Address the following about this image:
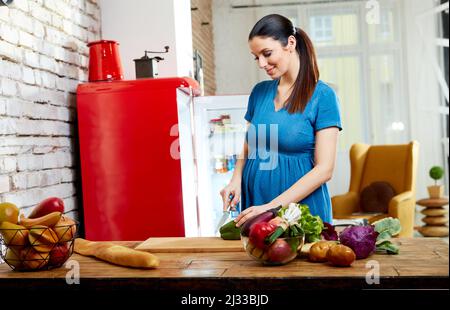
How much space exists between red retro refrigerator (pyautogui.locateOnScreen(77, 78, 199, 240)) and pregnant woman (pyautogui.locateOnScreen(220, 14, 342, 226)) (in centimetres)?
73

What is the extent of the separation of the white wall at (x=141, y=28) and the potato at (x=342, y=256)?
7.22 feet

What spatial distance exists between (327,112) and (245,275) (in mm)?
896

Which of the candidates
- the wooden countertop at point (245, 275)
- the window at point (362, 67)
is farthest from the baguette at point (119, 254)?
the window at point (362, 67)

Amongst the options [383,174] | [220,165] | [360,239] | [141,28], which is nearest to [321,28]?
[383,174]

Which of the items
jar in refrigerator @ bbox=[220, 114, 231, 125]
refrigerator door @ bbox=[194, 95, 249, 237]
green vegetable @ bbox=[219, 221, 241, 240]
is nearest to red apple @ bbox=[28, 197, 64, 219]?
green vegetable @ bbox=[219, 221, 241, 240]

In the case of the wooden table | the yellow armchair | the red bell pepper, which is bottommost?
the wooden table

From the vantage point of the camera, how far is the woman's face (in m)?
2.04

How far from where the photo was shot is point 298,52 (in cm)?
212

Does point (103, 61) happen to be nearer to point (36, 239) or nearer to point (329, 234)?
point (36, 239)

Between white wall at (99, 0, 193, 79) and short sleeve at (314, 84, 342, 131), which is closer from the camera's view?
short sleeve at (314, 84, 342, 131)

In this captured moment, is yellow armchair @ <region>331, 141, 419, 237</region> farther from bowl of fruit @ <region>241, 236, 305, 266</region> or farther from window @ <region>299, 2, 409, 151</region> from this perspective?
bowl of fruit @ <region>241, 236, 305, 266</region>
